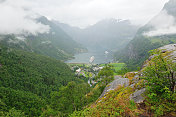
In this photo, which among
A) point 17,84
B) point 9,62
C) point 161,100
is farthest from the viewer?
point 9,62

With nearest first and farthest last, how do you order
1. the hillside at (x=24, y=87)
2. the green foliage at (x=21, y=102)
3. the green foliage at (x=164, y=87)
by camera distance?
the green foliage at (x=164, y=87) < the green foliage at (x=21, y=102) < the hillside at (x=24, y=87)

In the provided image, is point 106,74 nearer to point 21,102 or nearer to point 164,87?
point 164,87

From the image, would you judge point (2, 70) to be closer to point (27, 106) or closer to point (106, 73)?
point (27, 106)

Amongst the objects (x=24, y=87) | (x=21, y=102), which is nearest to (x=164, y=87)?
(x=21, y=102)

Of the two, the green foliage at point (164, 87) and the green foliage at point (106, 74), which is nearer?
the green foliage at point (164, 87)

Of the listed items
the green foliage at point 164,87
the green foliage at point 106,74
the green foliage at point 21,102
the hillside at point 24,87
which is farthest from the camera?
the hillside at point 24,87

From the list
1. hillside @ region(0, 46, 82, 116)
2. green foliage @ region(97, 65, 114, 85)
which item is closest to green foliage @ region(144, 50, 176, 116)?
green foliage @ region(97, 65, 114, 85)

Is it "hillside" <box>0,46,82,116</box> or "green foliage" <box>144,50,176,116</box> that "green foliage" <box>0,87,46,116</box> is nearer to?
"hillside" <box>0,46,82,116</box>

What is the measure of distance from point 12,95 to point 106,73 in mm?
92823

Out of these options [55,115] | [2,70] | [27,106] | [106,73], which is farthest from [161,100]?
[2,70]

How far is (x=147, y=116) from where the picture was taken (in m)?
7.89

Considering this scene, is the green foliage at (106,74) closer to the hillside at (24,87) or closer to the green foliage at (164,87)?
the green foliage at (164,87)

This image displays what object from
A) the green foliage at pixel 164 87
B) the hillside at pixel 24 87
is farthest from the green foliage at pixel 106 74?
the hillside at pixel 24 87

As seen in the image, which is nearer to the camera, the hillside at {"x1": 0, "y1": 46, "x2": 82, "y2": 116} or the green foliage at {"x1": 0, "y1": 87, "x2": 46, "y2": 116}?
the green foliage at {"x1": 0, "y1": 87, "x2": 46, "y2": 116}
